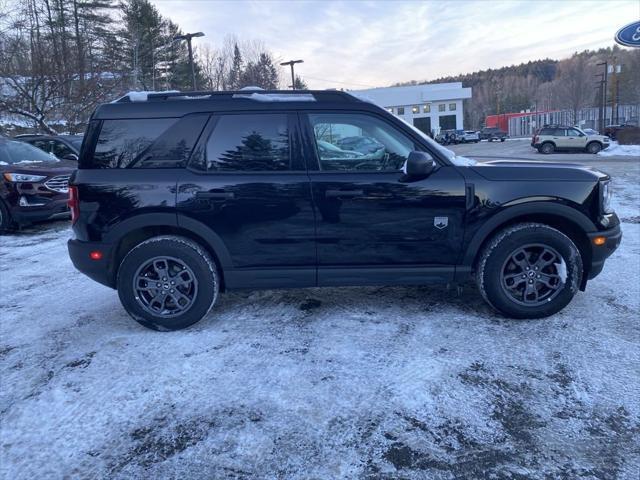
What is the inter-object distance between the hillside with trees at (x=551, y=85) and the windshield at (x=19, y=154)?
1892 inches

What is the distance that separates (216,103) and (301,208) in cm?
110

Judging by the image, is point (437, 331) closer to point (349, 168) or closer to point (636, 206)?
point (349, 168)

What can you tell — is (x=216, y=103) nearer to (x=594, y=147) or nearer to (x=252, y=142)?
(x=252, y=142)

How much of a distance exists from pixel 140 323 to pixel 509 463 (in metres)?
2.91

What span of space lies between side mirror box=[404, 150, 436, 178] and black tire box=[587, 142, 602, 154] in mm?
28187

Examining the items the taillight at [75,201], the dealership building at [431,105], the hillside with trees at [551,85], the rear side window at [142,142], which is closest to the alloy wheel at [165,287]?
the taillight at [75,201]

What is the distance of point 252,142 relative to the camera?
3703mm

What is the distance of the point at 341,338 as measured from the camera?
3.55 metres

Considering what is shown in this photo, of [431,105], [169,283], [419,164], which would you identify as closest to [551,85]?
[431,105]

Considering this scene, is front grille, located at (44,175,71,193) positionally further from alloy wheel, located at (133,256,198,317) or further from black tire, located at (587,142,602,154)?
black tire, located at (587,142,602,154)

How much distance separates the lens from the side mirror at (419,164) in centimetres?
345

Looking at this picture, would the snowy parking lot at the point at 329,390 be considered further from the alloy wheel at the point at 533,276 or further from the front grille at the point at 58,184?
the front grille at the point at 58,184

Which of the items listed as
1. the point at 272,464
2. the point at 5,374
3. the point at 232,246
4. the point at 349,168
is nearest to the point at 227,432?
the point at 272,464

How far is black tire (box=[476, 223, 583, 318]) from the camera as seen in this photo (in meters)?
3.66
